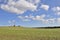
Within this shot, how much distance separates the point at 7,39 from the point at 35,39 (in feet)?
20.5

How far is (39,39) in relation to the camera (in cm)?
3262

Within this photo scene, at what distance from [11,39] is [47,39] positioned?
8037mm

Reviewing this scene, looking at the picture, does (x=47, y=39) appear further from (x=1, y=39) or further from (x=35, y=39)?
(x=1, y=39)

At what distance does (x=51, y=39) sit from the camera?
32250mm

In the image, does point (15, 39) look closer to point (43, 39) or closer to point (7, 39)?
point (7, 39)

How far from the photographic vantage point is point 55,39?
32312mm

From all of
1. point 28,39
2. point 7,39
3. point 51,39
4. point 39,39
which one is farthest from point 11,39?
point 51,39

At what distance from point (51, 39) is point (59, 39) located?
175 cm

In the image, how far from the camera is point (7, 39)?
3250 cm

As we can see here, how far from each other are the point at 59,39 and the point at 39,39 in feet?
14.4

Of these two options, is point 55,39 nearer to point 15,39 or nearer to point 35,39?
point 35,39

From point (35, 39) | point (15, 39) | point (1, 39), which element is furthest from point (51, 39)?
point (1, 39)

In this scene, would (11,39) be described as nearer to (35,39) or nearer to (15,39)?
(15,39)

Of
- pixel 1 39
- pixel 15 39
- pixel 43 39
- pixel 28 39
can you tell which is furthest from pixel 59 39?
pixel 1 39
